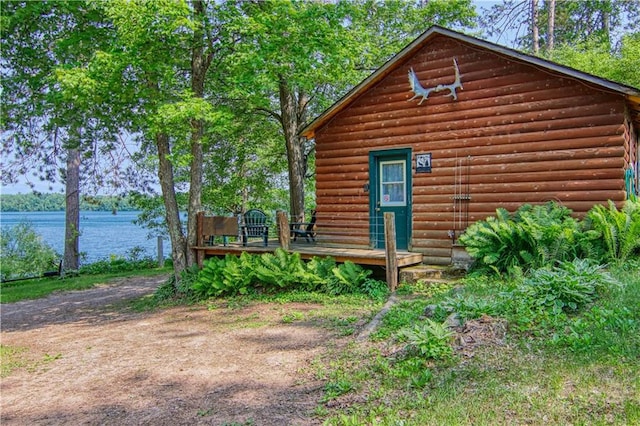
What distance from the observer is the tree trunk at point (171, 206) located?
36.1 feet

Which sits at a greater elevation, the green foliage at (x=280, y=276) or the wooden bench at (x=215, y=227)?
the wooden bench at (x=215, y=227)

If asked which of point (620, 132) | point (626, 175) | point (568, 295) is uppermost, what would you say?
point (620, 132)

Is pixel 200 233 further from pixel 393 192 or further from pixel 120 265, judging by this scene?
pixel 120 265

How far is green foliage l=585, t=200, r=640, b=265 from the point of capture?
22.0 feet

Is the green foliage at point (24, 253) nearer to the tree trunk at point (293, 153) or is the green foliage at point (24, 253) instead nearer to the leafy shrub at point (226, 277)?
the tree trunk at point (293, 153)

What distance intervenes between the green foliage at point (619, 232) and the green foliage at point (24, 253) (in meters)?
18.1

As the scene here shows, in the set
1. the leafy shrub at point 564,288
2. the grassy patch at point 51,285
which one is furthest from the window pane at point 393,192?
the grassy patch at point 51,285

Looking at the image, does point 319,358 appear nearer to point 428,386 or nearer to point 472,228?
point 428,386

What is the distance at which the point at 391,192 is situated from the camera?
33.7 ft

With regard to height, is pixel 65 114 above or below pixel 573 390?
above

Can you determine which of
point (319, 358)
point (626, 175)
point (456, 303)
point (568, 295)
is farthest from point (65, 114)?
point (626, 175)

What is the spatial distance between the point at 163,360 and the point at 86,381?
0.91 meters

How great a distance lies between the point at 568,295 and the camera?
4969 millimetres

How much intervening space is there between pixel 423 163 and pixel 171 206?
6016 millimetres
